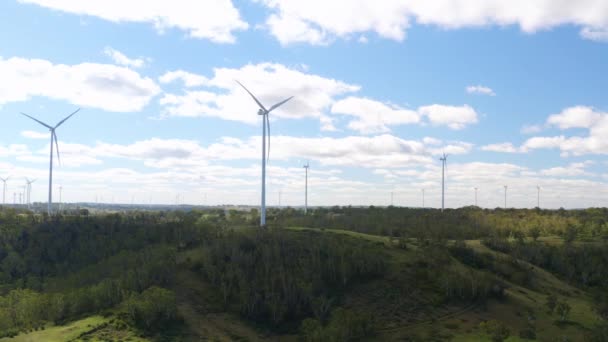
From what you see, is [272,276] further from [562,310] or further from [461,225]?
[461,225]

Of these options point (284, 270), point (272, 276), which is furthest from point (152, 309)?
point (284, 270)

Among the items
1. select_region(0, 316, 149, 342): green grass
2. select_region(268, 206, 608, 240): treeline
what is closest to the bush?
select_region(0, 316, 149, 342): green grass

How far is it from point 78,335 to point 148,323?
8.33m

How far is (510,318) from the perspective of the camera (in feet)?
240

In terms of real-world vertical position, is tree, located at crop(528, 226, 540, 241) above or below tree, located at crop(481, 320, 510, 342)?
above

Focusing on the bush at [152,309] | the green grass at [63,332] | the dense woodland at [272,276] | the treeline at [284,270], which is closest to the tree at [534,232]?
the dense woodland at [272,276]

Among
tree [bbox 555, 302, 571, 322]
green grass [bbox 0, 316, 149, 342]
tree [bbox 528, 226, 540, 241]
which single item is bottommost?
green grass [bbox 0, 316, 149, 342]

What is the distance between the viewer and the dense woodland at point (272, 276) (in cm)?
6931

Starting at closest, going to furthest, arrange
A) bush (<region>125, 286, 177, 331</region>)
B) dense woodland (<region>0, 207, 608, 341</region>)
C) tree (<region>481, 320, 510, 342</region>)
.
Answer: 1. tree (<region>481, 320, 510, 342</region>)
2. bush (<region>125, 286, 177, 331</region>)
3. dense woodland (<region>0, 207, 608, 341</region>)

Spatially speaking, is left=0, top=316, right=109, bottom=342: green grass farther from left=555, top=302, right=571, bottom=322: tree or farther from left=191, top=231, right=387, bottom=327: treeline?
left=555, top=302, right=571, bottom=322: tree

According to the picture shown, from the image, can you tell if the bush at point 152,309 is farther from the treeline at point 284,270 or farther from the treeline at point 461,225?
the treeline at point 461,225

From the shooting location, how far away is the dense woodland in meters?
69.3

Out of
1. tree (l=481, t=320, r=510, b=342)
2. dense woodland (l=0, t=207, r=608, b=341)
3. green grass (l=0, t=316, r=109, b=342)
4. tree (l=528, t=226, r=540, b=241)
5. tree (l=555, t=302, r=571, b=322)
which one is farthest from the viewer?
tree (l=528, t=226, r=540, b=241)

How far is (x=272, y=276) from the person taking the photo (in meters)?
81.4
